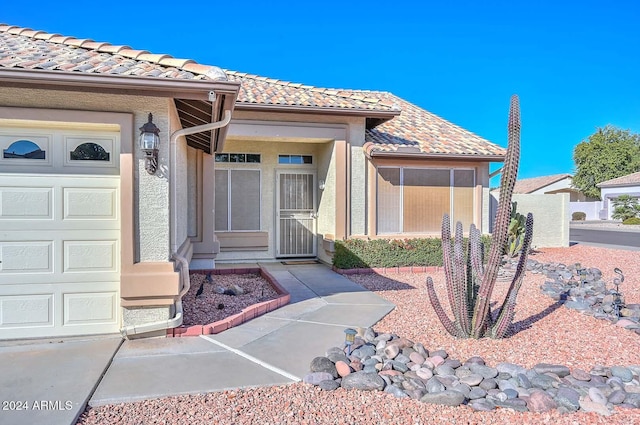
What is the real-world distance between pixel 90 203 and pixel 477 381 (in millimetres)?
5353

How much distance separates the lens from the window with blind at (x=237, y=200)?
1275cm

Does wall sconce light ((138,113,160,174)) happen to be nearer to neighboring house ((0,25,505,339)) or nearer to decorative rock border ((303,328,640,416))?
neighboring house ((0,25,505,339))

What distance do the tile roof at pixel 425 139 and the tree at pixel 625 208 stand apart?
33.4 m

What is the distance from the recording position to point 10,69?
497 centimetres

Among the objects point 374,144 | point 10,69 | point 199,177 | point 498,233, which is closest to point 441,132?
point 374,144

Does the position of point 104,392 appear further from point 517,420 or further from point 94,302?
point 517,420

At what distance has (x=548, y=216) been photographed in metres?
17.6

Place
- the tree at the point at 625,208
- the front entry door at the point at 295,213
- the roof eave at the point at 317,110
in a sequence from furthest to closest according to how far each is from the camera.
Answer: the tree at the point at 625,208, the front entry door at the point at 295,213, the roof eave at the point at 317,110

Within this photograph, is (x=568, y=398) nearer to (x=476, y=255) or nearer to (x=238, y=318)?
(x=476, y=255)

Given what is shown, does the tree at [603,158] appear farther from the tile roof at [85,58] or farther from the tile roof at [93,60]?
the tile roof at [93,60]

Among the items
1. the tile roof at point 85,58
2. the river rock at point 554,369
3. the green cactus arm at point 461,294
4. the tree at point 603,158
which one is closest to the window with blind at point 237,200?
the tile roof at point 85,58

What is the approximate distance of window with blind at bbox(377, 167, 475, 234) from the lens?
40.7 ft

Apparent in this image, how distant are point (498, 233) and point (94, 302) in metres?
5.52

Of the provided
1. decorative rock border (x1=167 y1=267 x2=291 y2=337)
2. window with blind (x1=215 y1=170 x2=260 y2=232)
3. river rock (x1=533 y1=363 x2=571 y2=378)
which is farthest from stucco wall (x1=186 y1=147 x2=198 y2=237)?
river rock (x1=533 y1=363 x2=571 y2=378)
